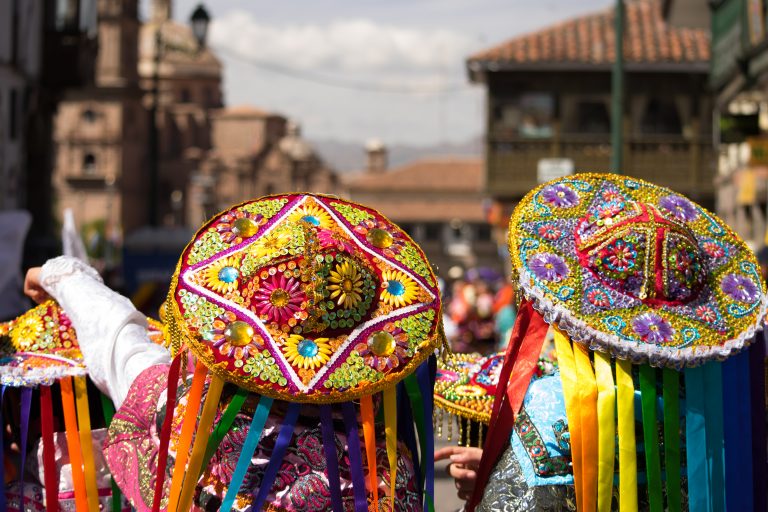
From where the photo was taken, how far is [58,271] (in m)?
3.58

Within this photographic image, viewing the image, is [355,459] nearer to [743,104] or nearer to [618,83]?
[618,83]

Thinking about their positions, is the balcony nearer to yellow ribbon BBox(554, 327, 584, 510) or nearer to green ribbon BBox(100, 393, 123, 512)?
green ribbon BBox(100, 393, 123, 512)

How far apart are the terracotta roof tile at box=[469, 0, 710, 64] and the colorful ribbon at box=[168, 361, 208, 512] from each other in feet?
89.8

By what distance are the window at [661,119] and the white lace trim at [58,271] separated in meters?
27.0

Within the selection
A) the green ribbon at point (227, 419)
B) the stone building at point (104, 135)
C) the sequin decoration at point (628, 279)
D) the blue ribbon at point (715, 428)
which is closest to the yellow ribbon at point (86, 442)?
the green ribbon at point (227, 419)

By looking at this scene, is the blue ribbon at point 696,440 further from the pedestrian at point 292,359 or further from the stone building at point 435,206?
the stone building at point 435,206

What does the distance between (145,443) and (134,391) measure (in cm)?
13

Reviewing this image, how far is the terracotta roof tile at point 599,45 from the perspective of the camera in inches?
1168

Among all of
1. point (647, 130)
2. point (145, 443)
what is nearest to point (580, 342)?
point (145, 443)

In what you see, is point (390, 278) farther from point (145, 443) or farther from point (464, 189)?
point (464, 189)

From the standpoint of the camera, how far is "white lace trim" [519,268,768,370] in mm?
3039

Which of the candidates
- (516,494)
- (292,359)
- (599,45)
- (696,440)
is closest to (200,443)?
(292,359)

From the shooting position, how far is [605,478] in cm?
305

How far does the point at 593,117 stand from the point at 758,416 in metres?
27.2
